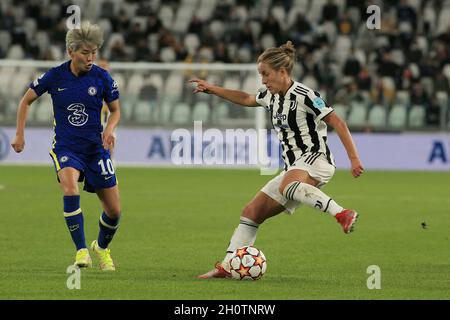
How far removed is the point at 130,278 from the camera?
9.02 m

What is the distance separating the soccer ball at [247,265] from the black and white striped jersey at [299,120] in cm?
78

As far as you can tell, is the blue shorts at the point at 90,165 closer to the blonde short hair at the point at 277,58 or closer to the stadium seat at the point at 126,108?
the blonde short hair at the point at 277,58

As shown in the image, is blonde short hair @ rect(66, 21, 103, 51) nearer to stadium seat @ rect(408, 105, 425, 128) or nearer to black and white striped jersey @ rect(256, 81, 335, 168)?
black and white striped jersey @ rect(256, 81, 335, 168)

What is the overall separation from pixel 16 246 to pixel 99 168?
2.42 meters

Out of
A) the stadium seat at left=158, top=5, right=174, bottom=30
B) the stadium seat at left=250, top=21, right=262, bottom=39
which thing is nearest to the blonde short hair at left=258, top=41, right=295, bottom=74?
the stadium seat at left=250, top=21, right=262, bottom=39

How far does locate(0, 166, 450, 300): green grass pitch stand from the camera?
8445 mm

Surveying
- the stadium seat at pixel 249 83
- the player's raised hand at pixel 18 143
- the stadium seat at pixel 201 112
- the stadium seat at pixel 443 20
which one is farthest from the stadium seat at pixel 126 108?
the player's raised hand at pixel 18 143

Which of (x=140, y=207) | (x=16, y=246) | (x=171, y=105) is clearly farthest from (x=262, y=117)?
(x=16, y=246)

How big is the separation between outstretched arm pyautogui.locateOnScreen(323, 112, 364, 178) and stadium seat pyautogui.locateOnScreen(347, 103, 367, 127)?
1598cm

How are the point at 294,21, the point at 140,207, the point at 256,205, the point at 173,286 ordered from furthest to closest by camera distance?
1. the point at 294,21
2. the point at 140,207
3. the point at 256,205
4. the point at 173,286

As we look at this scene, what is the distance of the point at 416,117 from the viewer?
24609 millimetres

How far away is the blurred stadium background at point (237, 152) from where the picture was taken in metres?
9.69

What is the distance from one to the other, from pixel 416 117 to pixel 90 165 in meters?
16.2
